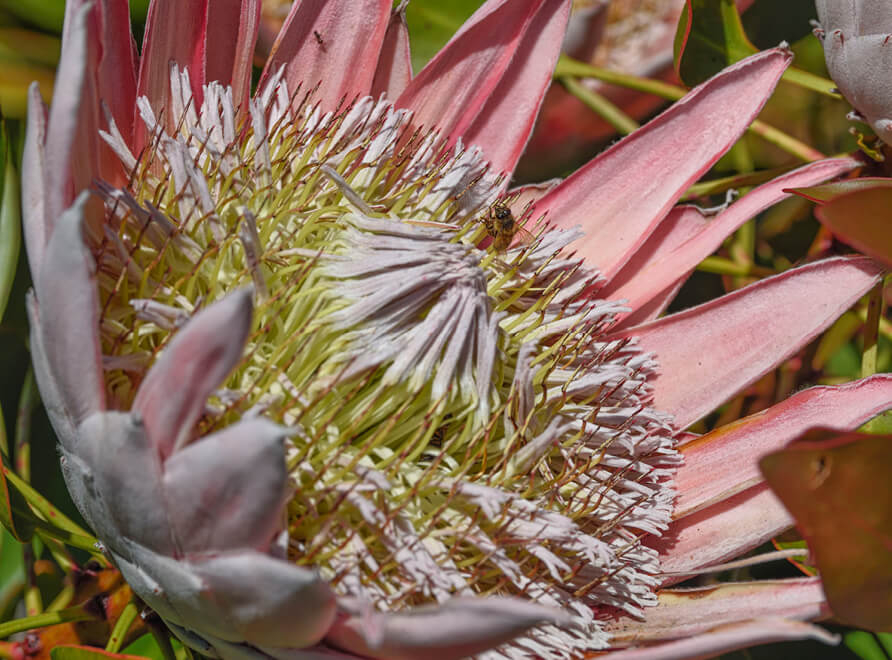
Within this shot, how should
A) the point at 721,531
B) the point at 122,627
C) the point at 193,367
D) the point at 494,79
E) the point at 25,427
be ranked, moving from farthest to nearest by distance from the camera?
the point at 25,427 → the point at 494,79 → the point at 721,531 → the point at 122,627 → the point at 193,367

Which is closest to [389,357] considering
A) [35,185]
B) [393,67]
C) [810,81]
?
[35,185]

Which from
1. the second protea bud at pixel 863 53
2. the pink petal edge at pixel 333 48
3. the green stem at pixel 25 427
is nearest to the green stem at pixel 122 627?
the green stem at pixel 25 427

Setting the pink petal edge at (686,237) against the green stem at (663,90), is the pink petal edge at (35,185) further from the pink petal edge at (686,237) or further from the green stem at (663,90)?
the green stem at (663,90)

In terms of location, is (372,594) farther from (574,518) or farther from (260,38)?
(260,38)

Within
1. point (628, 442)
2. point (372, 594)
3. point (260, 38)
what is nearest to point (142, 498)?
point (372, 594)

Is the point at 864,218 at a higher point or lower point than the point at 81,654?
higher

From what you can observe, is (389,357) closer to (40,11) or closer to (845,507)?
(845,507)
